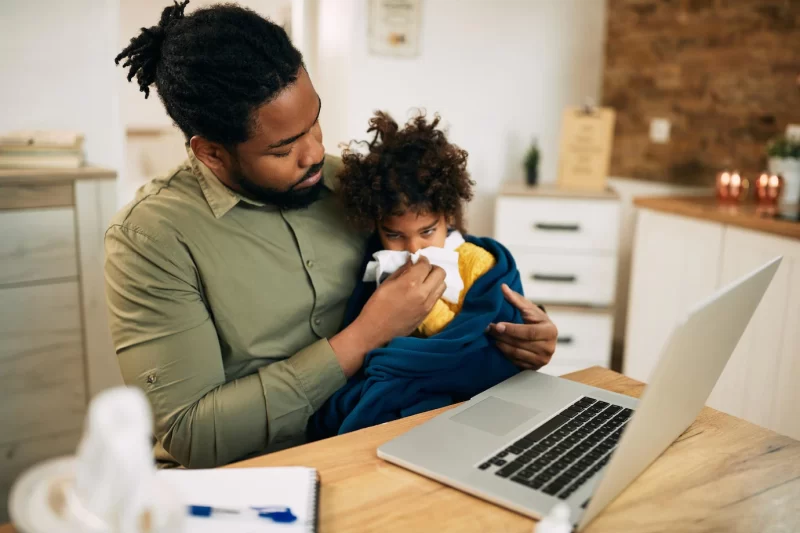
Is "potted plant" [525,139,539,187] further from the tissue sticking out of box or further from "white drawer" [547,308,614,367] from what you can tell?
the tissue sticking out of box

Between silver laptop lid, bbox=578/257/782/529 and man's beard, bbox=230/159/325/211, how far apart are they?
0.74m

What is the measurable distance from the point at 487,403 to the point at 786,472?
420 millimetres

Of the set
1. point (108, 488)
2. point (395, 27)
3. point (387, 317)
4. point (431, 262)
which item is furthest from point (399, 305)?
point (395, 27)

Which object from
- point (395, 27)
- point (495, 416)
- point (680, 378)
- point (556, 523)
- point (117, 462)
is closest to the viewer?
point (117, 462)

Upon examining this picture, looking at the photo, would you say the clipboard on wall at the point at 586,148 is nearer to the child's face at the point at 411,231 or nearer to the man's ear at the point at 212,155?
the child's face at the point at 411,231

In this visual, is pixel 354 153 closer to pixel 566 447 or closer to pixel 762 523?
pixel 566 447

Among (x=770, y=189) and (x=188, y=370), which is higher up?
(x=770, y=189)

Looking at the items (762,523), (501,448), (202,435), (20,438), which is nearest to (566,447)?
(501,448)

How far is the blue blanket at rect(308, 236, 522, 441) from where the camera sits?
120 cm

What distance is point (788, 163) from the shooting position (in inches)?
103

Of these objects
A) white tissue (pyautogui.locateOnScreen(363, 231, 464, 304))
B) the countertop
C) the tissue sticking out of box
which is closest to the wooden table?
the tissue sticking out of box

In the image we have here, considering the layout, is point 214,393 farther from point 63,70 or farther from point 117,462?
point 63,70

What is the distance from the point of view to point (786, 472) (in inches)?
37.0

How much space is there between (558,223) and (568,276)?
234mm
